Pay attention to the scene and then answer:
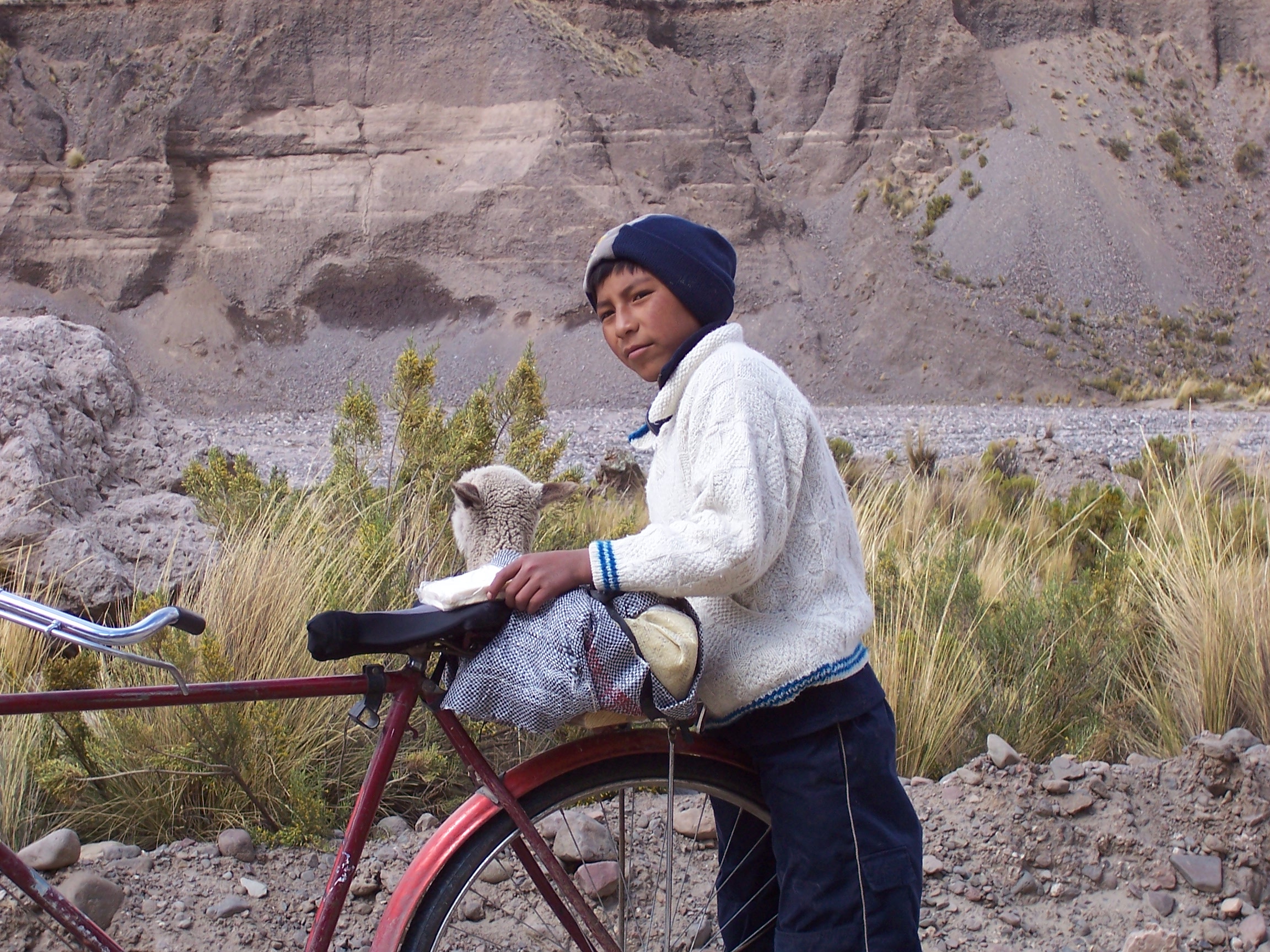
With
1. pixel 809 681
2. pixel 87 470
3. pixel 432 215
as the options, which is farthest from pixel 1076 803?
pixel 432 215

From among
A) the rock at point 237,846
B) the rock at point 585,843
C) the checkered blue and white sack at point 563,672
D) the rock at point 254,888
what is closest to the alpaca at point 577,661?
the checkered blue and white sack at point 563,672

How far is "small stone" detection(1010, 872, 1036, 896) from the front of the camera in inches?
120

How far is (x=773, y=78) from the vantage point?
4012 centimetres

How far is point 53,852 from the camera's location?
2.72 m

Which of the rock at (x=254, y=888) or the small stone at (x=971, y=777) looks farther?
the small stone at (x=971, y=777)

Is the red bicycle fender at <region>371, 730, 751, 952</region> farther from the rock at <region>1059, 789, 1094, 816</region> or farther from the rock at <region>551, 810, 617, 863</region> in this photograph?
the rock at <region>1059, 789, 1094, 816</region>

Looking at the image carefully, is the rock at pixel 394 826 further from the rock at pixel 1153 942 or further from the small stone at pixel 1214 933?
the small stone at pixel 1214 933

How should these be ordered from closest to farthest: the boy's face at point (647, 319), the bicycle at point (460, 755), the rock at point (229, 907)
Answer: the bicycle at point (460, 755)
the boy's face at point (647, 319)
the rock at point (229, 907)

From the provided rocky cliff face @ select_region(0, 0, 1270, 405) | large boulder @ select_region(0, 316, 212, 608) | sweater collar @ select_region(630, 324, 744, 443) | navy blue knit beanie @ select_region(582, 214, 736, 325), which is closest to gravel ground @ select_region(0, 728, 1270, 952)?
sweater collar @ select_region(630, 324, 744, 443)

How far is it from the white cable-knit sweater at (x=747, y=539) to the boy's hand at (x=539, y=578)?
0.03 m

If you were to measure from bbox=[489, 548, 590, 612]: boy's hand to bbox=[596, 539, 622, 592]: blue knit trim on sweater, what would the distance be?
3 centimetres

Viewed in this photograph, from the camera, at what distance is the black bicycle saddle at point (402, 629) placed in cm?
167

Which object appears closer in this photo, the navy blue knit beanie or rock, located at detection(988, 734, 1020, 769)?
→ the navy blue knit beanie

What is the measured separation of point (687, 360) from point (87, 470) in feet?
13.1
